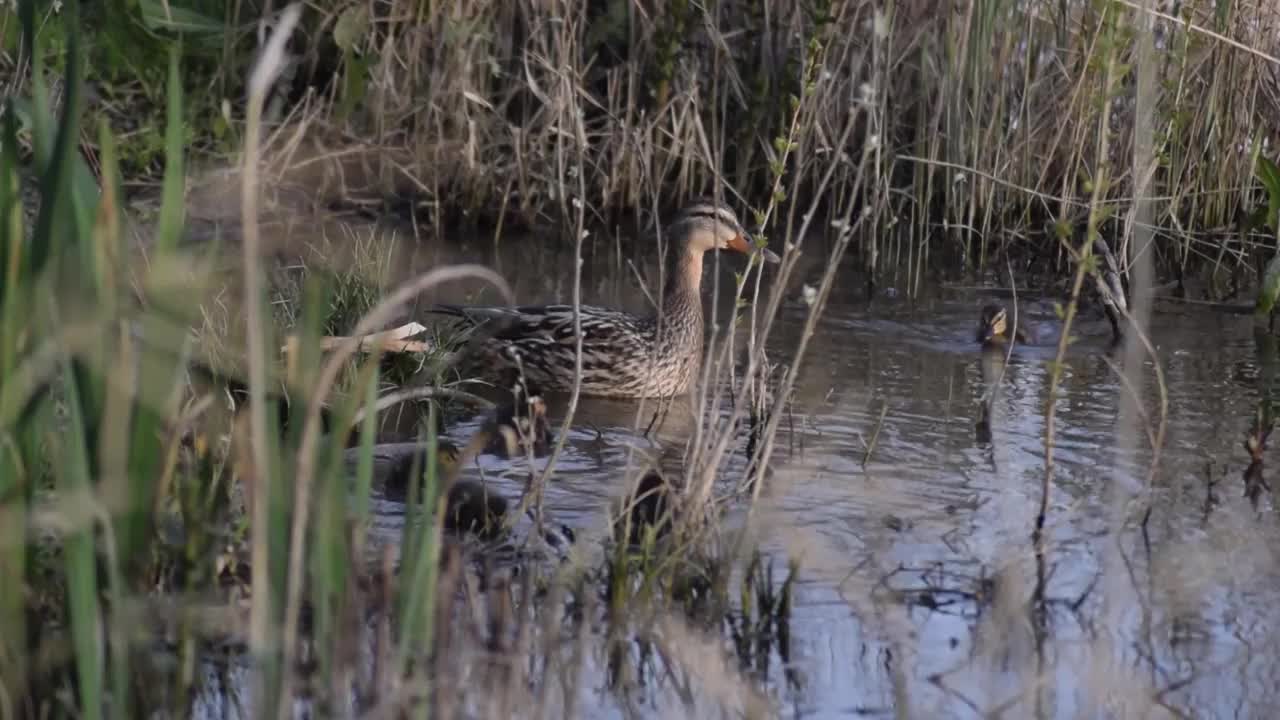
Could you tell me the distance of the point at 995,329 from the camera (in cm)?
711

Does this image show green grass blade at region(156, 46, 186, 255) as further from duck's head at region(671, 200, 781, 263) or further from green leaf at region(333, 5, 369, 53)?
green leaf at region(333, 5, 369, 53)

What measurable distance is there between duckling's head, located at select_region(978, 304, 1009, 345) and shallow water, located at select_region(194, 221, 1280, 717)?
0.32 ft

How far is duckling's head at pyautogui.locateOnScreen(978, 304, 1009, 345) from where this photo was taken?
279 inches

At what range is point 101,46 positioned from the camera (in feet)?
27.1

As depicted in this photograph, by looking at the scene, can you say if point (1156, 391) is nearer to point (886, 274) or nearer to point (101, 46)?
point (886, 274)

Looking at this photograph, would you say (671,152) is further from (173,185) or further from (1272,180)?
(173,185)

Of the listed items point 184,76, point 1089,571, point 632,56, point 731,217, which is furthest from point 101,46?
point 1089,571

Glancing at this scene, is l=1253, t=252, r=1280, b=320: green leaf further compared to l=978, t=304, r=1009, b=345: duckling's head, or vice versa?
l=978, t=304, r=1009, b=345: duckling's head

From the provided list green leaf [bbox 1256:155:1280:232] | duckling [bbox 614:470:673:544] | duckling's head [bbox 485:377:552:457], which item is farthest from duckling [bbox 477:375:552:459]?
green leaf [bbox 1256:155:1280:232]

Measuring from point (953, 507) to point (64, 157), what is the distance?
A: 2.84m

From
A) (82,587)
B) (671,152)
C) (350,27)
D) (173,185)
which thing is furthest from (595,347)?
(82,587)

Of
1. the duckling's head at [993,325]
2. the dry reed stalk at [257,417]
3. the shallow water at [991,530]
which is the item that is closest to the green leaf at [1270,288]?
the shallow water at [991,530]

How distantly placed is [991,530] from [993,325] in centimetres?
242

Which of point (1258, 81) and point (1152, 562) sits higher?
point (1258, 81)
